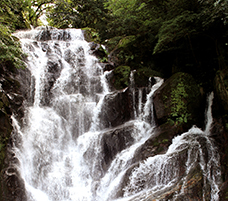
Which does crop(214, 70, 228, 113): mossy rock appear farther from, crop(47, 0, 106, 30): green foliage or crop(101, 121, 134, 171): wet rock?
crop(47, 0, 106, 30): green foliage

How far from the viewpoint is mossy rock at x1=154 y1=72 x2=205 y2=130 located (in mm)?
8039

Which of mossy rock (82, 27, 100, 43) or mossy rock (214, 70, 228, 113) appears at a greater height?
mossy rock (82, 27, 100, 43)

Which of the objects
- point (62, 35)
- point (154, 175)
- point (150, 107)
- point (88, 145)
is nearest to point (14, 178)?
point (88, 145)

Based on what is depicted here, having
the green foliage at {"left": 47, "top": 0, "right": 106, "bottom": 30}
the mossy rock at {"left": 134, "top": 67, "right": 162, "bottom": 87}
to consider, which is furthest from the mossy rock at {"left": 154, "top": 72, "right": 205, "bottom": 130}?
the green foliage at {"left": 47, "top": 0, "right": 106, "bottom": 30}

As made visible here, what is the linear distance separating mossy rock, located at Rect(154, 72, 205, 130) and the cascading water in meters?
0.60

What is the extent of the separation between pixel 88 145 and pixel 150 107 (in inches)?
144

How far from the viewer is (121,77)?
11766mm

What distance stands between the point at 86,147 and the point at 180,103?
15.5ft

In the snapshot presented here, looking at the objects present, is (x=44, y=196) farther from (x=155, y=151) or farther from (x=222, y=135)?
(x=222, y=135)

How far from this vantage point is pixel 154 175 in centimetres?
595

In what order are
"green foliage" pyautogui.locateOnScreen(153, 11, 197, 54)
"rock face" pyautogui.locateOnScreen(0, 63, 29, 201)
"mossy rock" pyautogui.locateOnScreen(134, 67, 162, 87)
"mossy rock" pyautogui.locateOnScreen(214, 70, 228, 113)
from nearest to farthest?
"rock face" pyautogui.locateOnScreen(0, 63, 29, 201), "mossy rock" pyautogui.locateOnScreen(214, 70, 228, 113), "green foliage" pyautogui.locateOnScreen(153, 11, 197, 54), "mossy rock" pyautogui.locateOnScreen(134, 67, 162, 87)

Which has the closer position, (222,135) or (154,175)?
(154,175)

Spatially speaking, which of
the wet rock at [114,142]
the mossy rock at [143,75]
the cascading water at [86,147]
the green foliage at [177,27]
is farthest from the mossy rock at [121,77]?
the wet rock at [114,142]

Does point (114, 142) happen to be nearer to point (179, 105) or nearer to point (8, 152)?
point (179, 105)
